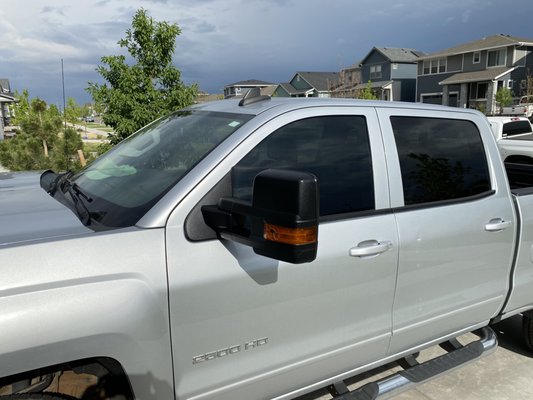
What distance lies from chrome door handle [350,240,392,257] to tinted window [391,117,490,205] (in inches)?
12.3

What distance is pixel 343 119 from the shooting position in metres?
2.42

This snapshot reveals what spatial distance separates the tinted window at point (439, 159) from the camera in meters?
2.58

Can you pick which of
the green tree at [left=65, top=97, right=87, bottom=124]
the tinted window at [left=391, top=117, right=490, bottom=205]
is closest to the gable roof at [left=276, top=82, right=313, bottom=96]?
the green tree at [left=65, top=97, right=87, bottom=124]

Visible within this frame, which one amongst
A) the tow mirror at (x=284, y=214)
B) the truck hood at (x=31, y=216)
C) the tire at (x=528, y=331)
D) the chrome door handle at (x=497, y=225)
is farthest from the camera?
the tire at (x=528, y=331)

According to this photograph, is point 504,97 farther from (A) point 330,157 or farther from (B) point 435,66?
(A) point 330,157

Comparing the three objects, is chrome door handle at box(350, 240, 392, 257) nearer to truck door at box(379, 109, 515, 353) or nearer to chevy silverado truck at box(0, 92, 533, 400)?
chevy silverado truck at box(0, 92, 533, 400)

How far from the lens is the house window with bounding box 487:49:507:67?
41.1 meters

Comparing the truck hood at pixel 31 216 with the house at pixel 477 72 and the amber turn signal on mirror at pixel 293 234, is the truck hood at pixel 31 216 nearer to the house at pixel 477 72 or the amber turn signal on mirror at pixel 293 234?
the amber turn signal on mirror at pixel 293 234

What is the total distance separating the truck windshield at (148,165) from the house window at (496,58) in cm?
4572

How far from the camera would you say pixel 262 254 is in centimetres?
168

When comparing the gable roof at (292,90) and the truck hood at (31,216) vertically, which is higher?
the gable roof at (292,90)

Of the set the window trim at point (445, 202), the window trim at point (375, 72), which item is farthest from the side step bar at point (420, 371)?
the window trim at point (375, 72)

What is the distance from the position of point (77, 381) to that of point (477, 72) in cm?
4713

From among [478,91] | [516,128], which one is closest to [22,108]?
Answer: [516,128]
